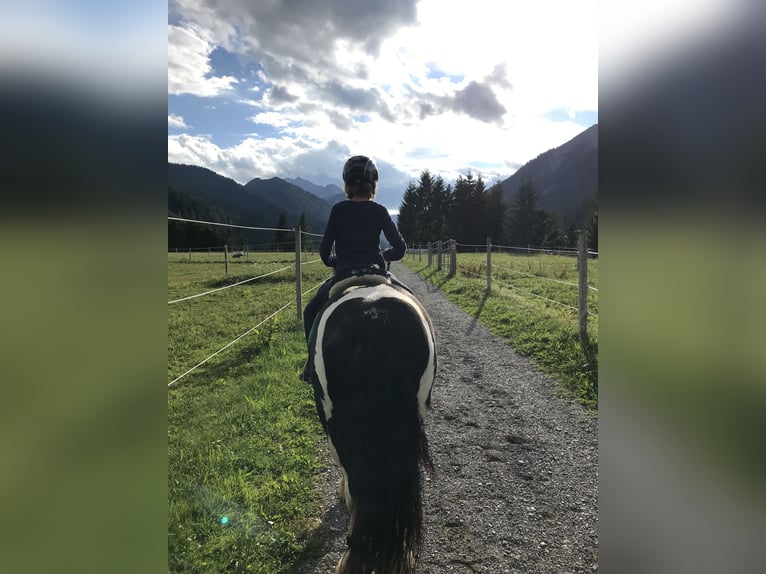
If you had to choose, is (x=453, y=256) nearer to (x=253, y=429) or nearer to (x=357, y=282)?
(x=253, y=429)

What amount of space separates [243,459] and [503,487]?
2.13 meters

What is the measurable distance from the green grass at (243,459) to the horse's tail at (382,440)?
690 millimetres

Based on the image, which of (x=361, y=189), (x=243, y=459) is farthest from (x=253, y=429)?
(x=361, y=189)

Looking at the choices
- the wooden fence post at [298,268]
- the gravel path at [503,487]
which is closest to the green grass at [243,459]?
the gravel path at [503,487]

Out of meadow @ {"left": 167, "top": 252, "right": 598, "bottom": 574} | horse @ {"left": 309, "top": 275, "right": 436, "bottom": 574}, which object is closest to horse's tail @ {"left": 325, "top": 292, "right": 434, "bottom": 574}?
horse @ {"left": 309, "top": 275, "right": 436, "bottom": 574}

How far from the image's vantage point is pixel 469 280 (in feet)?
48.6

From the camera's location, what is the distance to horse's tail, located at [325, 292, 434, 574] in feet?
6.62

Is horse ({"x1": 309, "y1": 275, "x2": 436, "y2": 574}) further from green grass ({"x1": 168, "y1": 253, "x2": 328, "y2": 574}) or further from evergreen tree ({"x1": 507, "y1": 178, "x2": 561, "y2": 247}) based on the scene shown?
evergreen tree ({"x1": 507, "y1": 178, "x2": 561, "y2": 247})

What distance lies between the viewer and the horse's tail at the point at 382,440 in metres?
2.02
